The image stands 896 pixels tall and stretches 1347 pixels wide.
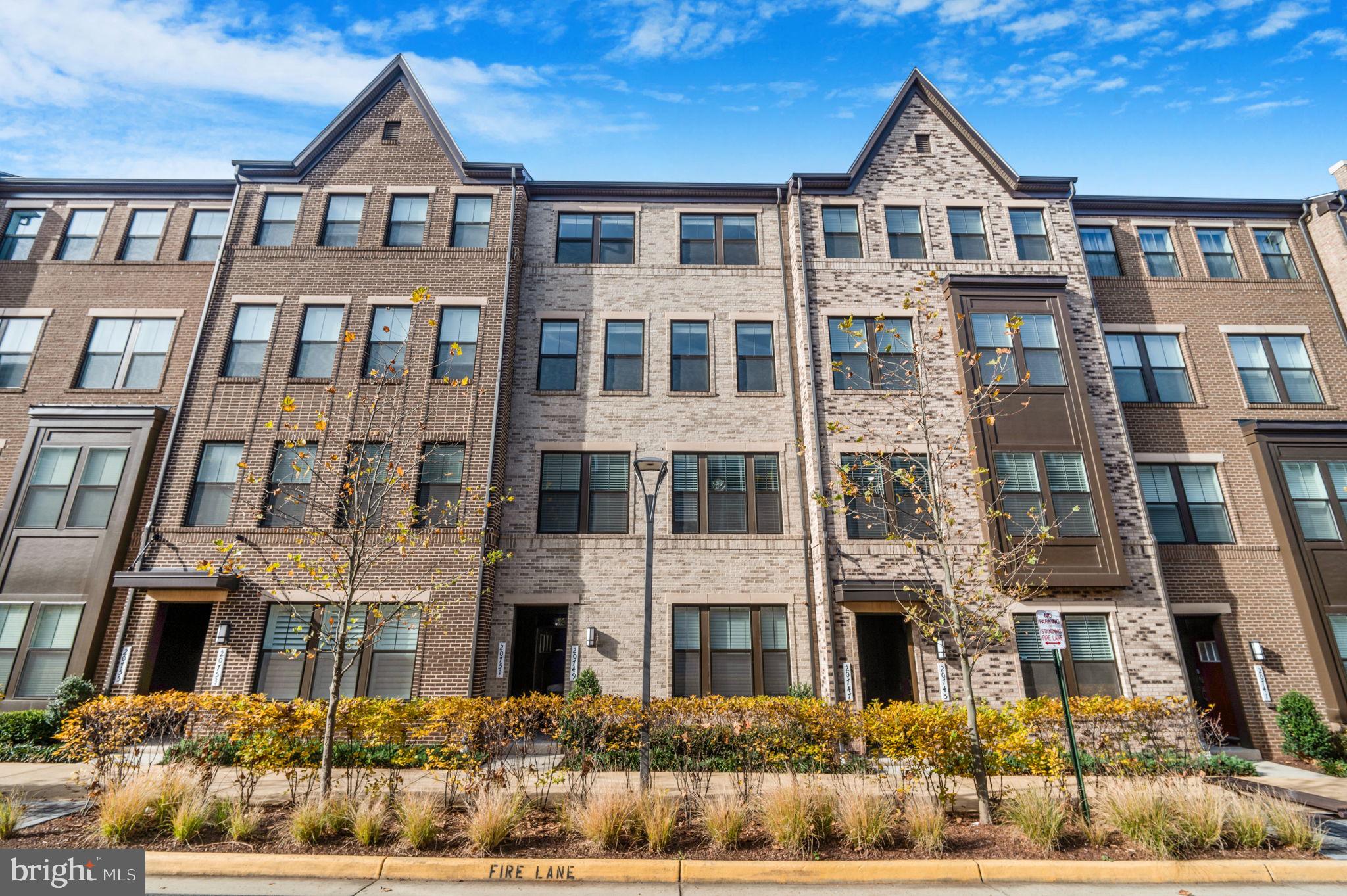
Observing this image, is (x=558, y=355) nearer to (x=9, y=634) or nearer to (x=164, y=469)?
(x=164, y=469)

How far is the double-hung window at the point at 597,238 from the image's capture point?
58.3 ft

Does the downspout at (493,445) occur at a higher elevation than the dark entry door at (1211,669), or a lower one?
higher

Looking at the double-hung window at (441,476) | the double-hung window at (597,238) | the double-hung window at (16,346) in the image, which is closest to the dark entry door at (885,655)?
the double-hung window at (441,476)

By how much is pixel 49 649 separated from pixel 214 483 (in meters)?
4.80

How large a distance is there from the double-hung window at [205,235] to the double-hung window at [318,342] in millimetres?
4346

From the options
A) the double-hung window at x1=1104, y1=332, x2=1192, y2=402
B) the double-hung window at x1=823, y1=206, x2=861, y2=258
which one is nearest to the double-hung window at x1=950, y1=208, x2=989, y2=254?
the double-hung window at x1=823, y1=206, x2=861, y2=258

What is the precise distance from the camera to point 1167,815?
7.09 meters

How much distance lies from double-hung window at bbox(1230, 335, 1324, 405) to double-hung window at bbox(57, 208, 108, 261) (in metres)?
33.3

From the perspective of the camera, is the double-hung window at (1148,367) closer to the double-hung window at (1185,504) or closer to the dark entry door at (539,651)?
the double-hung window at (1185,504)

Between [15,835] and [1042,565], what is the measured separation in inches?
699

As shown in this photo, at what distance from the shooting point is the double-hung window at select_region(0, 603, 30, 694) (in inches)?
517

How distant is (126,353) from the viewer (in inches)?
639

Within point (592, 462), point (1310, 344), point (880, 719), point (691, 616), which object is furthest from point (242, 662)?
point (1310, 344)

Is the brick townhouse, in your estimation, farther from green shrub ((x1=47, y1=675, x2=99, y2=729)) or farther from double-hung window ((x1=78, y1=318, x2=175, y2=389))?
green shrub ((x1=47, y1=675, x2=99, y2=729))
